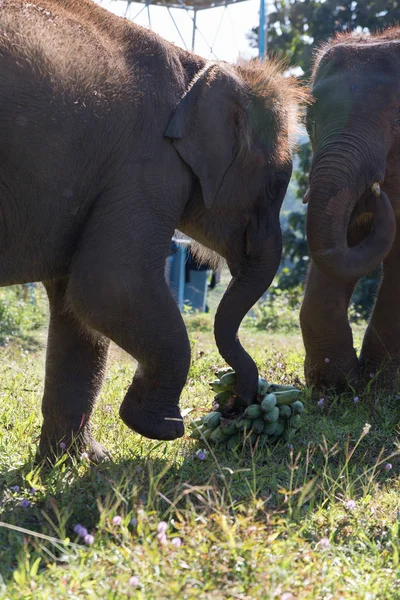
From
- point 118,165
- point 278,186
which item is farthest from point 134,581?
point 278,186

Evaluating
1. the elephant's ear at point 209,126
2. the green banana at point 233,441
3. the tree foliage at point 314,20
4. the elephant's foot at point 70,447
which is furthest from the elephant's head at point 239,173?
the tree foliage at point 314,20

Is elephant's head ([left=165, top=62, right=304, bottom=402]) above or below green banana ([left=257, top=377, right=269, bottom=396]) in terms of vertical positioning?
above

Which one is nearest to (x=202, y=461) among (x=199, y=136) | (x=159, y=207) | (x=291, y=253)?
(x=159, y=207)

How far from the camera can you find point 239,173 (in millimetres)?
3873

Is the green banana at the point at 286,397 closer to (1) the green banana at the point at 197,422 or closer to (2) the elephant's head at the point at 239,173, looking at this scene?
(2) the elephant's head at the point at 239,173

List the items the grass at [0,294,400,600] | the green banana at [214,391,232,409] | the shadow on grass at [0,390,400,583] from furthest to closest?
the green banana at [214,391,232,409]
the shadow on grass at [0,390,400,583]
the grass at [0,294,400,600]

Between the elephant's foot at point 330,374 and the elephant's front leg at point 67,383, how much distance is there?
1.77 meters

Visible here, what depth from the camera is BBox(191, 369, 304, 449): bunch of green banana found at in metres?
4.13

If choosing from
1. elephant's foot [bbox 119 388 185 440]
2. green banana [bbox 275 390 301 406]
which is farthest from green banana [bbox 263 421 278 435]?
elephant's foot [bbox 119 388 185 440]

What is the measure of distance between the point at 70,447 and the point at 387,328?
7.84 feet

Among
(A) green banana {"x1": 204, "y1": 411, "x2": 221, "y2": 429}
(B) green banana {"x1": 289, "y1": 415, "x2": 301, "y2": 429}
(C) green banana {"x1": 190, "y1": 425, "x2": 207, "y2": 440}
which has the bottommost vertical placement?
(C) green banana {"x1": 190, "y1": 425, "x2": 207, "y2": 440}

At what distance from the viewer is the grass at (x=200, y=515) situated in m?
2.38

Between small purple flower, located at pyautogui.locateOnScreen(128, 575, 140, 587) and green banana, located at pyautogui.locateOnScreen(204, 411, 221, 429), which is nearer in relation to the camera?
small purple flower, located at pyautogui.locateOnScreen(128, 575, 140, 587)

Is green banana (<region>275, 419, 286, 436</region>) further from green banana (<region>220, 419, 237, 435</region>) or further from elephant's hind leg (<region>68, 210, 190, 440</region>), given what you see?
elephant's hind leg (<region>68, 210, 190, 440</region>)
